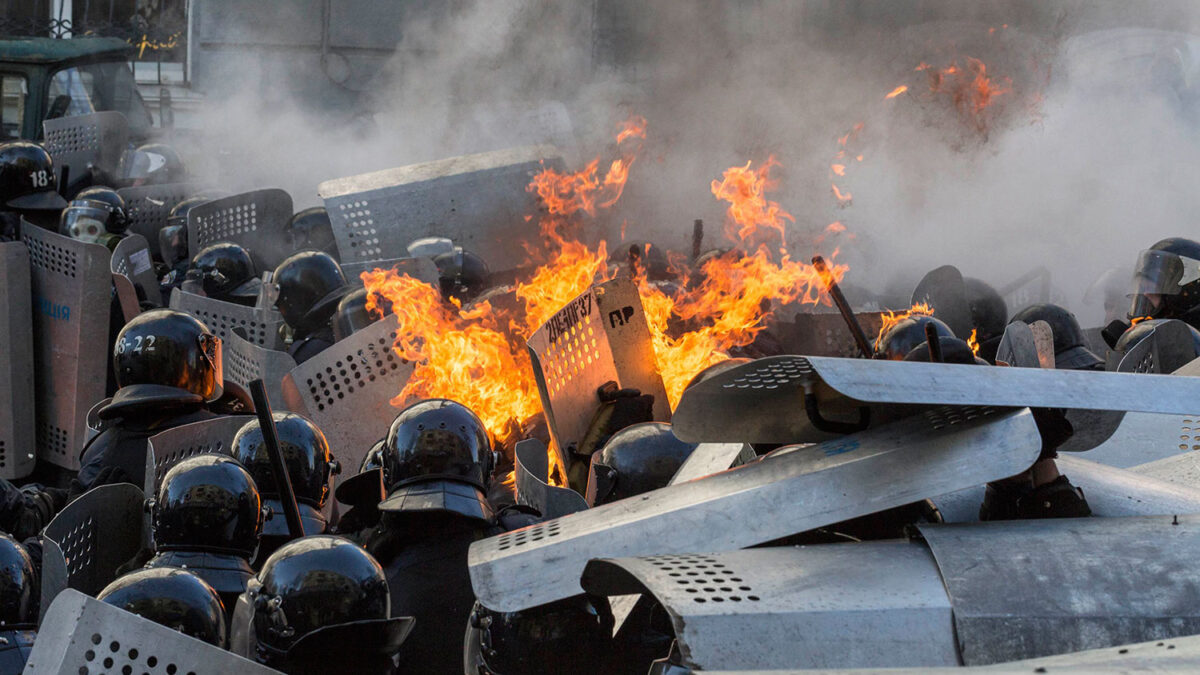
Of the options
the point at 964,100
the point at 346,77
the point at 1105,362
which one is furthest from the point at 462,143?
the point at 1105,362

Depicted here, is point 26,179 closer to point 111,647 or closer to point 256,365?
point 256,365

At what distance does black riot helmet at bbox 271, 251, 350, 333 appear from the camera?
6.81m

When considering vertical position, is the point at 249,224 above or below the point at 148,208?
above

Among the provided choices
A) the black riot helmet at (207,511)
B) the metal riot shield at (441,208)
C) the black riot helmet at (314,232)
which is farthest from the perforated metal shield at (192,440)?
the black riot helmet at (314,232)

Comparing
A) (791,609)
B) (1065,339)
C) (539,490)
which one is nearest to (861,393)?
(791,609)

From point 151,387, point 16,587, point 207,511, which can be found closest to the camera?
point 16,587

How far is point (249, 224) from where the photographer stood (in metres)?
9.95

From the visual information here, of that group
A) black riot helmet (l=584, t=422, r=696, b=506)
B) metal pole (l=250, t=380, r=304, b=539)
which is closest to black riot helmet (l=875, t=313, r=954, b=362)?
black riot helmet (l=584, t=422, r=696, b=506)

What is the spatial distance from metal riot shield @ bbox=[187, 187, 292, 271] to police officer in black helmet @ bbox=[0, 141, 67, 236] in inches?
39.4

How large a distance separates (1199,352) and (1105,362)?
781 mm

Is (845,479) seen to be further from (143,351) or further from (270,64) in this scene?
(270,64)

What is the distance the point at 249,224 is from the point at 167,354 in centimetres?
505

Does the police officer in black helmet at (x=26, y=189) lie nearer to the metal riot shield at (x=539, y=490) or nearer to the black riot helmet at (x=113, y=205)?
the black riot helmet at (x=113, y=205)

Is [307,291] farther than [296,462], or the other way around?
[307,291]
